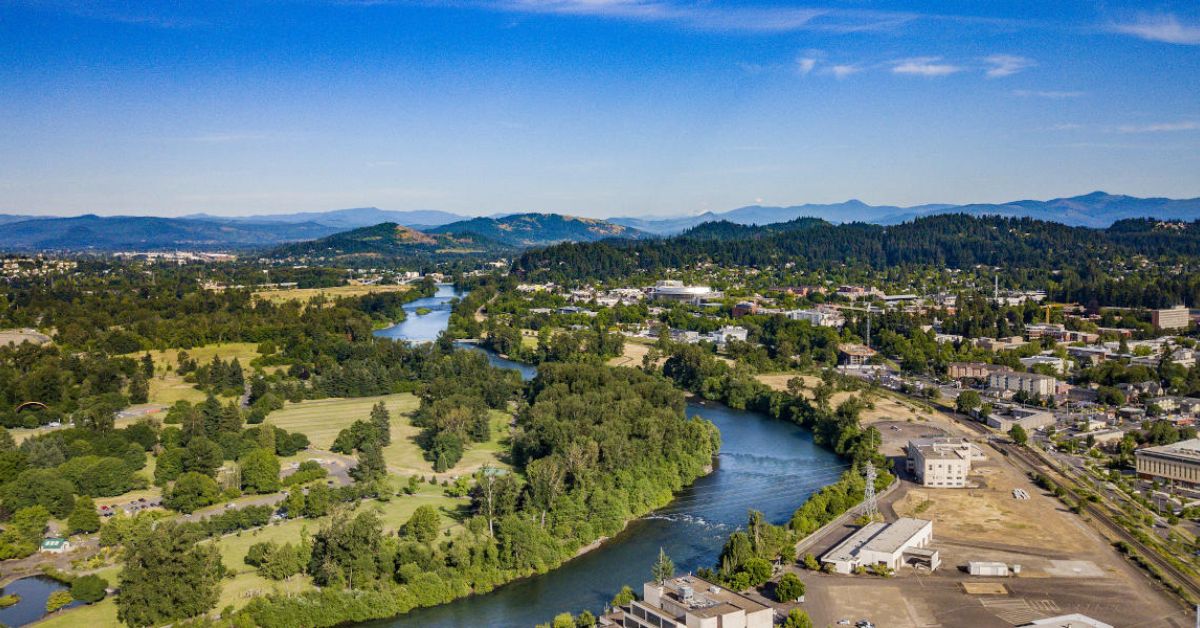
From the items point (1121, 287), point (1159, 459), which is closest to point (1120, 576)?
point (1159, 459)

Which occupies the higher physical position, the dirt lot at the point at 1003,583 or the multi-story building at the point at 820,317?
the multi-story building at the point at 820,317

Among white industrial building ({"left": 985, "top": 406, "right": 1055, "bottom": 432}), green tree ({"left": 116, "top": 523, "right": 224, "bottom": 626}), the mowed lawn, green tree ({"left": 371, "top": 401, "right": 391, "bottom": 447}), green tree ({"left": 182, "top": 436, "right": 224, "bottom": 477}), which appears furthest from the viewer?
the mowed lawn

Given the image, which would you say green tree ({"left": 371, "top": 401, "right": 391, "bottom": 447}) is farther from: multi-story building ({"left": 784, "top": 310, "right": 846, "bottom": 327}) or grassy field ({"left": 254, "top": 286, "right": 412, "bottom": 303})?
grassy field ({"left": 254, "top": 286, "right": 412, "bottom": 303})

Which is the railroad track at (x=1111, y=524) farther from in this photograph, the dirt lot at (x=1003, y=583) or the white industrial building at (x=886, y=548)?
the white industrial building at (x=886, y=548)

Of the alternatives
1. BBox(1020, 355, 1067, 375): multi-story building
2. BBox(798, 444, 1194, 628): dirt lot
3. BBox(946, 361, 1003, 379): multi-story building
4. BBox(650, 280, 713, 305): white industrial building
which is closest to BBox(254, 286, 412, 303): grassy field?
BBox(650, 280, 713, 305): white industrial building

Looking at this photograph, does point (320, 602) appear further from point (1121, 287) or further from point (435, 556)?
point (1121, 287)

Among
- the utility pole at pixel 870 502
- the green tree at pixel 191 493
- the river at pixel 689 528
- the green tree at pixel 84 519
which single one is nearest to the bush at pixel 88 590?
the green tree at pixel 84 519
